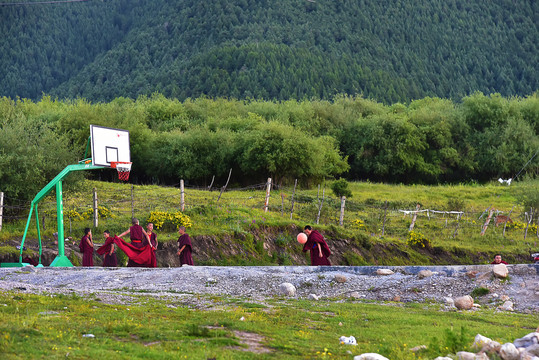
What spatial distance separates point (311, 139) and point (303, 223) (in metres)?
22.9

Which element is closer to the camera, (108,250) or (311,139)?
(108,250)

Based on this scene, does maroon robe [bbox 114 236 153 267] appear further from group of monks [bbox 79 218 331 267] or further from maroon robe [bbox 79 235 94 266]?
maroon robe [bbox 79 235 94 266]

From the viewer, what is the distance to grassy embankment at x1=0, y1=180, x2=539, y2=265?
97.9ft

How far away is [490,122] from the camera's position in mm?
72688

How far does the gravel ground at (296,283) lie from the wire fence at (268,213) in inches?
444

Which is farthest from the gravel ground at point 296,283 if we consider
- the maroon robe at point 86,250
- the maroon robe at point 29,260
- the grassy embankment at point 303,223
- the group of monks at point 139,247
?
the grassy embankment at point 303,223

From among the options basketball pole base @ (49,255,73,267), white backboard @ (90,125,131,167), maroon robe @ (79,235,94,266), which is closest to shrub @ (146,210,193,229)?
white backboard @ (90,125,131,167)

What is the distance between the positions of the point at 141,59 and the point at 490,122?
337 feet

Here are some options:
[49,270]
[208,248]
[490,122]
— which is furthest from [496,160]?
[49,270]

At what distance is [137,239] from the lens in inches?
836

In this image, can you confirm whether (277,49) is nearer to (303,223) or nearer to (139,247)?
(303,223)

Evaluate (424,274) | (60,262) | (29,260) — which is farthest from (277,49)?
(424,274)

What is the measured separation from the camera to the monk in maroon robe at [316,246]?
19.9 m

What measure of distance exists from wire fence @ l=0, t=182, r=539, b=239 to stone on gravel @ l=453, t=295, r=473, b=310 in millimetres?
16843
